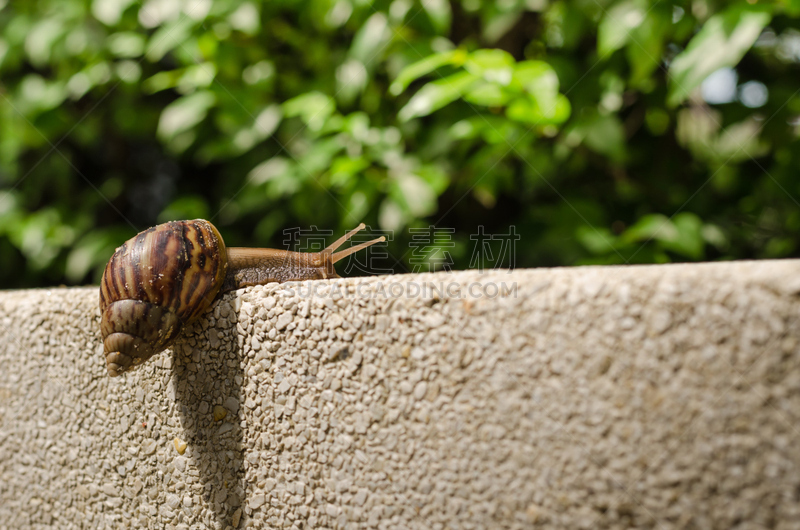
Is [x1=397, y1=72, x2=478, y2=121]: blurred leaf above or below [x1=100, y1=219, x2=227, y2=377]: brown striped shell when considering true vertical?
above

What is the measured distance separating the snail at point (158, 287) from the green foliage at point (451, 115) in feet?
1.58

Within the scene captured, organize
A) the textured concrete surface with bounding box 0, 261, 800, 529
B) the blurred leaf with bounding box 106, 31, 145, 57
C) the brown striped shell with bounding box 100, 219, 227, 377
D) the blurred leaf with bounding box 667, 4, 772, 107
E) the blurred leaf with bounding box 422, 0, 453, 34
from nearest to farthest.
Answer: the textured concrete surface with bounding box 0, 261, 800, 529, the brown striped shell with bounding box 100, 219, 227, 377, the blurred leaf with bounding box 667, 4, 772, 107, the blurred leaf with bounding box 422, 0, 453, 34, the blurred leaf with bounding box 106, 31, 145, 57

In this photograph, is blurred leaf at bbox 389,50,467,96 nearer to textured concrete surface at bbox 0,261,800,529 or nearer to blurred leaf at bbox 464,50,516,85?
blurred leaf at bbox 464,50,516,85

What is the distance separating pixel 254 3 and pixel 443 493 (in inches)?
48.6

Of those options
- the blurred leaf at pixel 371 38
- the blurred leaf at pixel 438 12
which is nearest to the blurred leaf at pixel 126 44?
the blurred leaf at pixel 371 38

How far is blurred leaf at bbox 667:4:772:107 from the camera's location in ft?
2.95

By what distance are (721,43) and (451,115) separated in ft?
1.78

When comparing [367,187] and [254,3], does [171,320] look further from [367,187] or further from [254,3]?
[254,3]

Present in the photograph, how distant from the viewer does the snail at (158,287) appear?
0.69 meters

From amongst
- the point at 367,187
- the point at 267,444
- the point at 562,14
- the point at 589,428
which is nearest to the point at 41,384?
the point at 267,444

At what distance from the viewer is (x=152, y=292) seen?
695 millimetres

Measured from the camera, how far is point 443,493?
1.86 feet

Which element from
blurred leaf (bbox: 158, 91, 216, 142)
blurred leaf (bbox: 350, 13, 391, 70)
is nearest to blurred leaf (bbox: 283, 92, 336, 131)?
blurred leaf (bbox: 350, 13, 391, 70)

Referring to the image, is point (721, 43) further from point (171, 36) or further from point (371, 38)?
point (171, 36)
